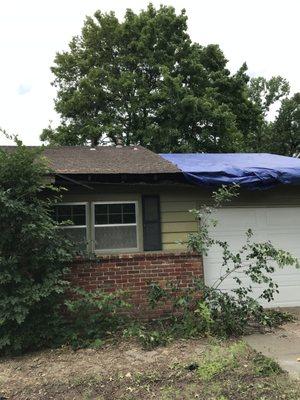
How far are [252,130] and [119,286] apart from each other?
19.0 m

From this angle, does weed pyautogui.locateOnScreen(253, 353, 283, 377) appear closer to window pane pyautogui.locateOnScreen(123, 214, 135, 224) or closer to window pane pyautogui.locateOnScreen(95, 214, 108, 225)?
window pane pyautogui.locateOnScreen(123, 214, 135, 224)

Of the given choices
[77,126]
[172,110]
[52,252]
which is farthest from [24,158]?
[77,126]

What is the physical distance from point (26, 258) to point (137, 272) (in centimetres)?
197

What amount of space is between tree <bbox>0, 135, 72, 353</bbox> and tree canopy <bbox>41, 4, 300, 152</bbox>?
518 inches

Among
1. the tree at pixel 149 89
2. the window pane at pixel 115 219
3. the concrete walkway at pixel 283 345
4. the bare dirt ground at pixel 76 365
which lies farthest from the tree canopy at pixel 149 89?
the bare dirt ground at pixel 76 365

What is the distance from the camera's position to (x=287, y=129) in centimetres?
3416

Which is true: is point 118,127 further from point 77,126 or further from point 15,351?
point 15,351

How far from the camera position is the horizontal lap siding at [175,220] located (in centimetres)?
941

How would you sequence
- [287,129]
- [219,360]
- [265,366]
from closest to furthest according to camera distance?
1. [265,366]
2. [219,360]
3. [287,129]

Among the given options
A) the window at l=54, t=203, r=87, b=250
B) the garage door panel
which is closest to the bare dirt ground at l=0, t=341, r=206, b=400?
the window at l=54, t=203, r=87, b=250

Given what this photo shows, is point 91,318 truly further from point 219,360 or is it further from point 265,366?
point 265,366

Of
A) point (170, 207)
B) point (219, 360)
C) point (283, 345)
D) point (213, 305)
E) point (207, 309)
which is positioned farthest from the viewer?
point (170, 207)

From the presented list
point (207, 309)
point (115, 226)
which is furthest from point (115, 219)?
point (207, 309)

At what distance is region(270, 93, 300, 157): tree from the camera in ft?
111
